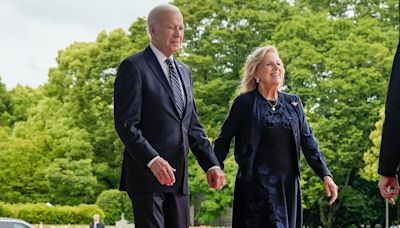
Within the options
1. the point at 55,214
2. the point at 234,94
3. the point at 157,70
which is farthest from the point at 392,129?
the point at 234,94

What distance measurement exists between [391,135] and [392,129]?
3 cm

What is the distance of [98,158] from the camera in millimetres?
39469

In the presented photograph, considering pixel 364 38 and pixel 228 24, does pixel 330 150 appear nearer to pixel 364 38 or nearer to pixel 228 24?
pixel 364 38

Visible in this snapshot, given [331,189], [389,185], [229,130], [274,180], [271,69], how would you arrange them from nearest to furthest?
[389,185], [331,189], [274,180], [271,69], [229,130]

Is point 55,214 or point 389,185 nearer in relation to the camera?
point 389,185

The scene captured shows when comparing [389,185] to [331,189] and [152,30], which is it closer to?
[152,30]

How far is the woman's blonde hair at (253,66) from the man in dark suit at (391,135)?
273 cm

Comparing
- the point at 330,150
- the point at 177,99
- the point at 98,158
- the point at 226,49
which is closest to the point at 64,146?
the point at 98,158

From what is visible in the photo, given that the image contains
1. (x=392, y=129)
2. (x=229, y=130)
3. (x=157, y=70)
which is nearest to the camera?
(x=392, y=129)

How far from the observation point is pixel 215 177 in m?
4.93

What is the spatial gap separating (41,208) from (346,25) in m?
14.0

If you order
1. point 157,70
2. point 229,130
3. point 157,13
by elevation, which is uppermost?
point 157,13

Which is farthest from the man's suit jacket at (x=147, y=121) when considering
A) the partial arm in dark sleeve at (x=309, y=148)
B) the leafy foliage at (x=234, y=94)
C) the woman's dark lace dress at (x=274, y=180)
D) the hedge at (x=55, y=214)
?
the hedge at (x=55, y=214)

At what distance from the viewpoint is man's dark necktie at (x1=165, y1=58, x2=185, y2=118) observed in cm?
489
